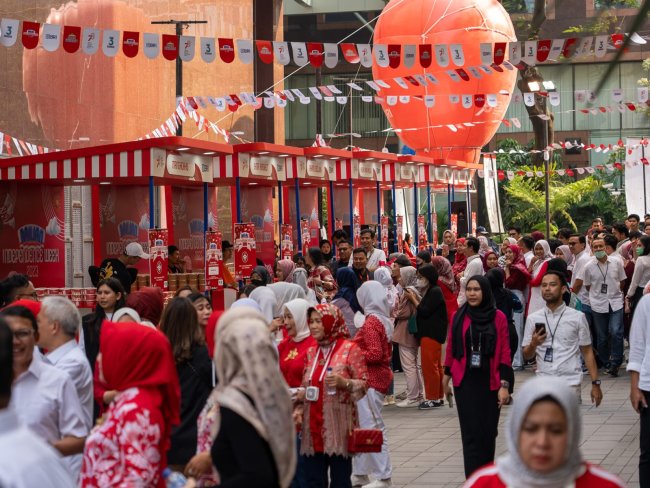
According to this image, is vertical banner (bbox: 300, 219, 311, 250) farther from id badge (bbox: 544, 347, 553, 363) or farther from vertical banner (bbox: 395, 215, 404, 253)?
id badge (bbox: 544, 347, 553, 363)

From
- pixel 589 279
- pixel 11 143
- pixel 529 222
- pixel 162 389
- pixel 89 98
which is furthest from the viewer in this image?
pixel 529 222

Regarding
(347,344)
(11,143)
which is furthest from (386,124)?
(347,344)

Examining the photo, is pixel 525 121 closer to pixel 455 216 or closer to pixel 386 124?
pixel 386 124

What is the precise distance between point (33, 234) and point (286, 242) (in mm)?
4536

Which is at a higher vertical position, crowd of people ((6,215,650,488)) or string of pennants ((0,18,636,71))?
string of pennants ((0,18,636,71))

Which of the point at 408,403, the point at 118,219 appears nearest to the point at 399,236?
the point at 118,219

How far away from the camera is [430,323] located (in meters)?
14.0

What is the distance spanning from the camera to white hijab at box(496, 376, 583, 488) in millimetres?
3434

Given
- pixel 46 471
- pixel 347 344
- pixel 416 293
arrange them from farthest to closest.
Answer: pixel 416 293 → pixel 347 344 → pixel 46 471

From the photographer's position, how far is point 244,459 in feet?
13.6

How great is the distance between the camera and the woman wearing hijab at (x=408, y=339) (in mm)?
14148

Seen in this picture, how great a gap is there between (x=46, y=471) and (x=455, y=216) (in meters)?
33.8

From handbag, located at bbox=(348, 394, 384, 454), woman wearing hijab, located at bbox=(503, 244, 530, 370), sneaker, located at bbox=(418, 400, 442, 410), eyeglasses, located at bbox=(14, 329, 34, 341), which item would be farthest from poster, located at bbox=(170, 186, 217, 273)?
eyeglasses, located at bbox=(14, 329, 34, 341)

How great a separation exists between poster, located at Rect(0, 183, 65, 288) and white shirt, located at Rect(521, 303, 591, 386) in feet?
38.9
